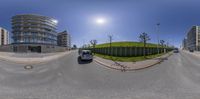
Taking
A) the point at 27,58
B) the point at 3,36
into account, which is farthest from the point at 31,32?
the point at 3,36

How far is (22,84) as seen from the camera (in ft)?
41.5

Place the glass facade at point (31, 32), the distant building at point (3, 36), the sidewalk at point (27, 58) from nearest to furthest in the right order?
the sidewalk at point (27, 58)
the glass facade at point (31, 32)
the distant building at point (3, 36)

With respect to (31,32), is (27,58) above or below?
below

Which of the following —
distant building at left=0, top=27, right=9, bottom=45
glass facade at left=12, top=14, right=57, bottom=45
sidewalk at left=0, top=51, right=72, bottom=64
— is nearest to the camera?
→ sidewalk at left=0, top=51, right=72, bottom=64

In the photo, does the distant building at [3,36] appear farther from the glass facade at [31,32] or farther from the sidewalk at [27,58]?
the sidewalk at [27,58]

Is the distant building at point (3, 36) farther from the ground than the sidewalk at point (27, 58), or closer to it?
farther from the ground

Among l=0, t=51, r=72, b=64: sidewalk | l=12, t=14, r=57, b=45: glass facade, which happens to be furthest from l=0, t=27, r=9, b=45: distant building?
l=0, t=51, r=72, b=64: sidewalk

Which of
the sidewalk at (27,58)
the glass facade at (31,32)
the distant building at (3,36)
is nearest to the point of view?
the sidewalk at (27,58)

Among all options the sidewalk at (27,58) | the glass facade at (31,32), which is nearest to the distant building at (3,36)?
the glass facade at (31,32)

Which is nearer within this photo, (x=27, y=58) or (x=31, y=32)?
(x=27, y=58)

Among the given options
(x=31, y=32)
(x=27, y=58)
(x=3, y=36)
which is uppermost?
(x=3, y=36)

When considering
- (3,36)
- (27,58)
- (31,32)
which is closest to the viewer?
(27,58)

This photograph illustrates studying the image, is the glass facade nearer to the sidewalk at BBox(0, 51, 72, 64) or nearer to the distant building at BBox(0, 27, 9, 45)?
the sidewalk at BBox(0, 51, 72, 64)

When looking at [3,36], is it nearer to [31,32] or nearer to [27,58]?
[31,32]
